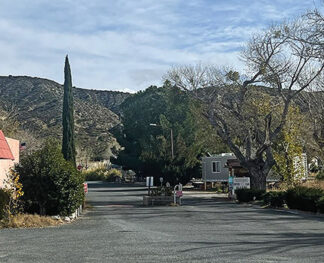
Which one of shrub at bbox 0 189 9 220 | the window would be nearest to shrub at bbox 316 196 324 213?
shrub at bbox 0 189 9 220

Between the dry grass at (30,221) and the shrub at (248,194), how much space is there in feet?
47.5

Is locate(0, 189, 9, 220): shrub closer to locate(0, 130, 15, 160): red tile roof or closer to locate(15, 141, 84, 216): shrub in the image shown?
locate(15, 141, 84, 216): shrub

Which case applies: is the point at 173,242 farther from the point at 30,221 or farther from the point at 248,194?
the point at 248,194

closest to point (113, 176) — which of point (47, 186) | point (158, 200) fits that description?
point (158, 200)

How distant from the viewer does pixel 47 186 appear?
65.4ft

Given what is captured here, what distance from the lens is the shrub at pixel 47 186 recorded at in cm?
1980

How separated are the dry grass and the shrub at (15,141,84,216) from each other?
120 cm

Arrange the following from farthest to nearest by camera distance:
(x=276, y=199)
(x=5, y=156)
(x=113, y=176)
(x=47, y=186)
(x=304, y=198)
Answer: (x=113, y=176) < (x=276, y=199) < (x=5, y=156) < (x=304, y=198) < (x=47, y=186)

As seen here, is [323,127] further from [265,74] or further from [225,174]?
[225,174]

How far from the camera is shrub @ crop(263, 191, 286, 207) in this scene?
25541 millimetres

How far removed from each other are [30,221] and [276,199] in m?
13.8

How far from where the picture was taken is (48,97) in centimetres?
10988

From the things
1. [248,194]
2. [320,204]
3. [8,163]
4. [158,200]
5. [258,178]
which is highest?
[8,163]

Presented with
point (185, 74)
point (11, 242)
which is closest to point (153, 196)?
point (185, 74)
